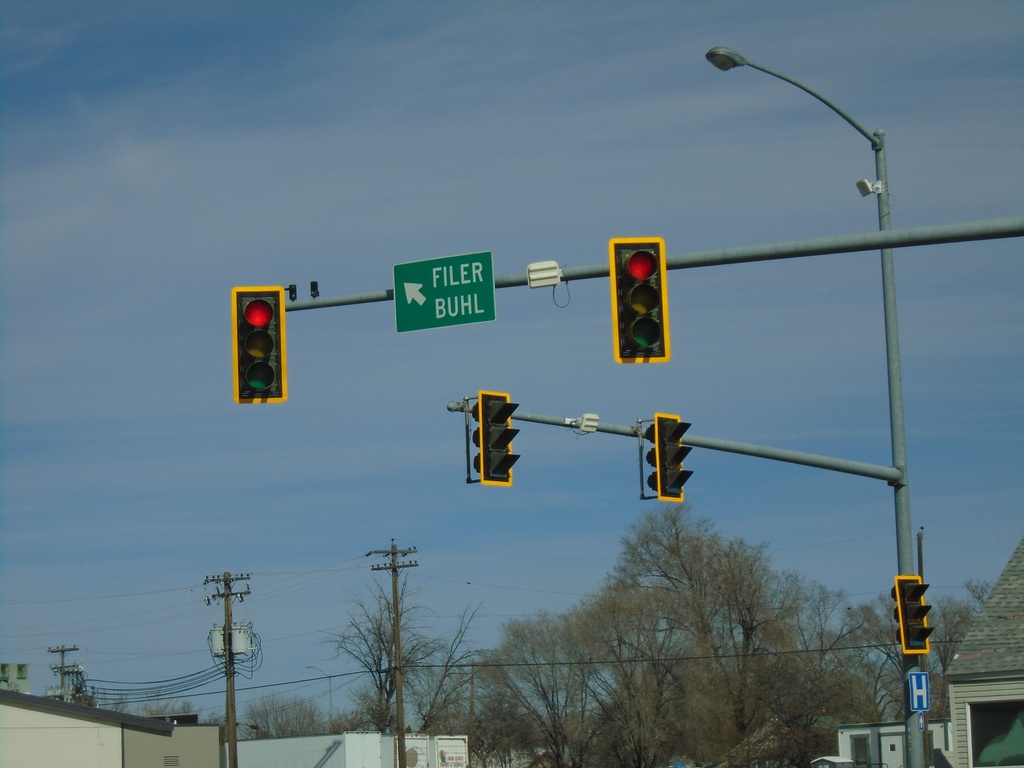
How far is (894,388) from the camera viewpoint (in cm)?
1677

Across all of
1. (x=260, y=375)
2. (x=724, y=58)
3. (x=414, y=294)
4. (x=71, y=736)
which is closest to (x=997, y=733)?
(x=724, y=58)

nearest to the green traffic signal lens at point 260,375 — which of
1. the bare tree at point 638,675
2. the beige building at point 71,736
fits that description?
the beige building at point 71,736

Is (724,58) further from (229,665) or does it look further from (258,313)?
(229,665)

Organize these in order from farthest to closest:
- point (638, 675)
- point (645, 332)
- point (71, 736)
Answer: point (638, 675)
point (71, 736)
point (645, 332)

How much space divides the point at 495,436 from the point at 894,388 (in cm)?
566

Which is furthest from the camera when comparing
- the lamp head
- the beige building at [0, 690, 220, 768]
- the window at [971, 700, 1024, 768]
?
the beige building at [0, 690, 220, 768]

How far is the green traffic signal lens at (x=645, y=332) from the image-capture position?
418 inches

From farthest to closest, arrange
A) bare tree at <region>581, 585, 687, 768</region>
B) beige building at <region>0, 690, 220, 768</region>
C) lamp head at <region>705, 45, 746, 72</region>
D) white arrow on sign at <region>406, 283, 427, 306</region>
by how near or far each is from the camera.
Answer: bare tree at <region>581, 585, 687, 768</region> < beige building at <region>0, 690, 220, 768</region> < lamp head at <region>705, 45, 746, 72</region> < white arrow on sign at <region>406, 283, 427, 306</region>

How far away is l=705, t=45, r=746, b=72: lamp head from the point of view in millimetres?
15070

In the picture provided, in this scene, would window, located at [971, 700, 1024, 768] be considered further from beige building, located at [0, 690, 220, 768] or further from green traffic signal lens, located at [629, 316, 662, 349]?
beige building, located at [0, 690, 220, 768]

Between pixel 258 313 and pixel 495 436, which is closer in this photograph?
pixel 258 313

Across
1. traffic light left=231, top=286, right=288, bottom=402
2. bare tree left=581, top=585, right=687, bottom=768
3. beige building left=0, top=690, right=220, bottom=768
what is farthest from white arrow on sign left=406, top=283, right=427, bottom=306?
bare tree left=581, top=585, right=687, bottom=768

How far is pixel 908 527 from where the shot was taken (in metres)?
16.8

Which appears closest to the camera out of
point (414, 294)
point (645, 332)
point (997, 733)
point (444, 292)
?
point (645, 332)
